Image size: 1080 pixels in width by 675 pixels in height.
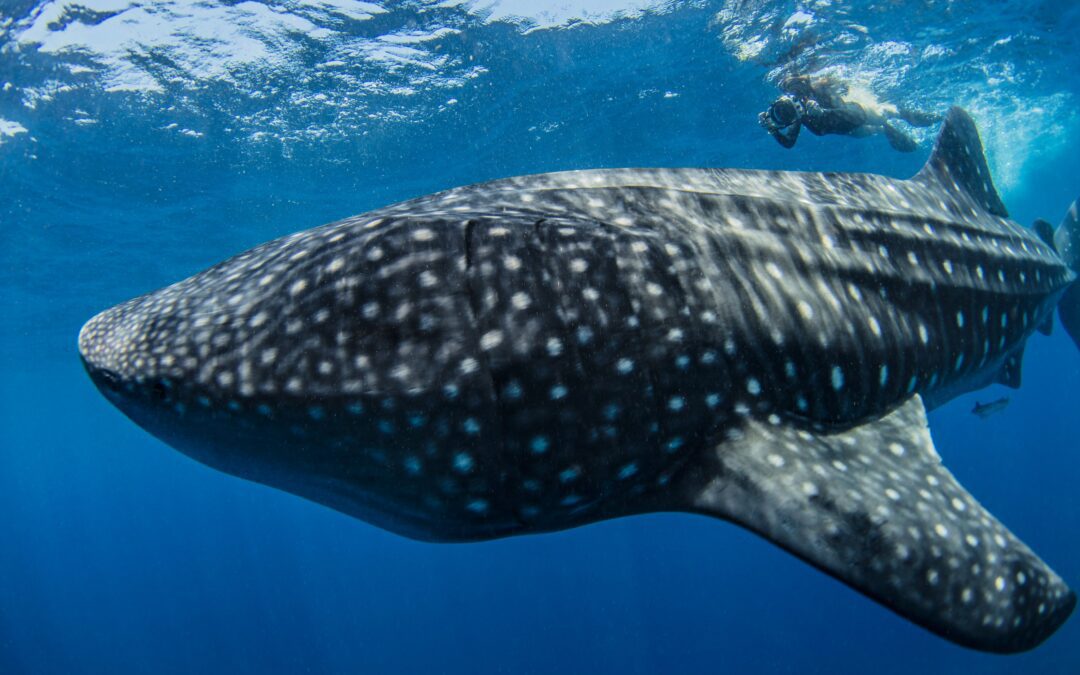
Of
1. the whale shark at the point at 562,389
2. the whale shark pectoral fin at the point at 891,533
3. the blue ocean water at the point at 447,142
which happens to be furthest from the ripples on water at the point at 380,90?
the whale shark pectoral fin at the point at 891,533

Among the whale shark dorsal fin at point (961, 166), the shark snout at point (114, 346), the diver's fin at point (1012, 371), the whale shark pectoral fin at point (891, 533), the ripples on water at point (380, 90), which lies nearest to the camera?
the whale shark pectoral fin at point (891, 533)

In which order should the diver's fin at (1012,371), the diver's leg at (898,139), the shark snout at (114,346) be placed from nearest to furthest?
the shark snout at (114,346) < the diver's fin at (1012,371) < the diver's leg at (898,139)

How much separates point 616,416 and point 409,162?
64.6 feet

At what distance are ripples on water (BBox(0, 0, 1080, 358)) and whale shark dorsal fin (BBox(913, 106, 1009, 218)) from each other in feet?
33.6

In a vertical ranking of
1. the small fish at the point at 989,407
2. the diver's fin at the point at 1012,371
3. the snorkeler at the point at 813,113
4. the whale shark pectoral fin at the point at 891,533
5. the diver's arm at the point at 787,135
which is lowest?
the small fish at the point at 989,407

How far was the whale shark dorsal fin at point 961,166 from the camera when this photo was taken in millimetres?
5930

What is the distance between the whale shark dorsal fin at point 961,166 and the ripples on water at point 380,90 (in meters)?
10.2

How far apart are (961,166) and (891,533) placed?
499cm

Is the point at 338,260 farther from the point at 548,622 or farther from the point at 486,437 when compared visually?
the point at 548,622

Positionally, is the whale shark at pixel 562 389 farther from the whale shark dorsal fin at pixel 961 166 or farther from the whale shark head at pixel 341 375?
the whale shark dorsal fin at pixel 961 166

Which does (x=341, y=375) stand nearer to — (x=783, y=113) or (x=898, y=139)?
(x=783, y=113)

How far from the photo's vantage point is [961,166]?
612cm

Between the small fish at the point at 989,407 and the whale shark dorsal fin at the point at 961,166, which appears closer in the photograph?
the whale shark dorsal fin at the point at 961,166

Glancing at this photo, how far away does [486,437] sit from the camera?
2660 mm
